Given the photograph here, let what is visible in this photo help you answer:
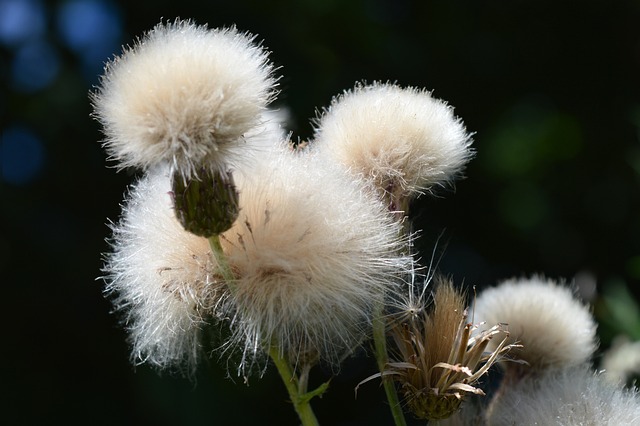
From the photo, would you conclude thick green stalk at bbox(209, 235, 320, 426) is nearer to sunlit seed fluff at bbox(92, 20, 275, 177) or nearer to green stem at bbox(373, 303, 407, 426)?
green stem at bbox(373, 303, 407, 426)

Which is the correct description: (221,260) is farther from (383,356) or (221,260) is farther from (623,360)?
(623,360)

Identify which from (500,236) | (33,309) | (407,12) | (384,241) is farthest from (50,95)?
(384,241)

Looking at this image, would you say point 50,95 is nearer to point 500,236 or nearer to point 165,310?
point 500,236

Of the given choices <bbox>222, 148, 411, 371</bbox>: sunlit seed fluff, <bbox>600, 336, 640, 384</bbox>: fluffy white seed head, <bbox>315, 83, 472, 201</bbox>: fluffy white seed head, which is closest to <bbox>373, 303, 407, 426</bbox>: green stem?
<bbox>222, 148, 411, 371</bbox>: sunlit seed fluff

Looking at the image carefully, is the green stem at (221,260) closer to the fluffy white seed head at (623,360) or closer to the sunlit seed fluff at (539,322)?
the sunlit seed fluff at (539,322)

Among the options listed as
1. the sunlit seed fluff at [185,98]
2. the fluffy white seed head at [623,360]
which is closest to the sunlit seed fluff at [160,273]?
the sunlit seed fluff at [185,98]

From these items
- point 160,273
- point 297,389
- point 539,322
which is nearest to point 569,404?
point 539,322
